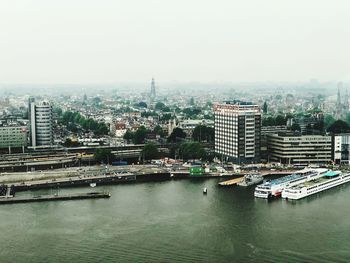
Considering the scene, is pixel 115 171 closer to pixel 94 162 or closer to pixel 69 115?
pixel 94 162

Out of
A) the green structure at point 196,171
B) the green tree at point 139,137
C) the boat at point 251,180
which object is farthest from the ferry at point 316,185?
the green tree at point 139,137

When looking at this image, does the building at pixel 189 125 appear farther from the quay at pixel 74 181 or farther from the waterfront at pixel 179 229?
the waterfront at pixel 179 229

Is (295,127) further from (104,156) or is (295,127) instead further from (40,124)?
(40,124)

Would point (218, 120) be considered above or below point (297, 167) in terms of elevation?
above

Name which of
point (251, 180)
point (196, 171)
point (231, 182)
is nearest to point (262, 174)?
point (251, 180)

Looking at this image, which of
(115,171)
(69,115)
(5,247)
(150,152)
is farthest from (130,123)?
(5,247)

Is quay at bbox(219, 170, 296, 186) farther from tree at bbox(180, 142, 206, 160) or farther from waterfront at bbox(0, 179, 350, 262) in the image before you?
tree at bbox(180, 142, 206, 160)

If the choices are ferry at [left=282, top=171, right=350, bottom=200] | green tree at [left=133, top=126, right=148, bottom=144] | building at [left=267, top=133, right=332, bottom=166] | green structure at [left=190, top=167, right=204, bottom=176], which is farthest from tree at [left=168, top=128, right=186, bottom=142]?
ferry at [left=282, top=171, right=350, bottom=200]
